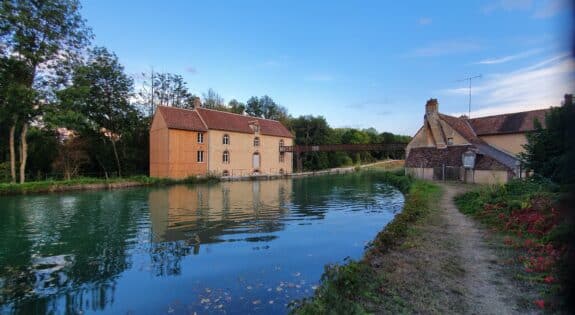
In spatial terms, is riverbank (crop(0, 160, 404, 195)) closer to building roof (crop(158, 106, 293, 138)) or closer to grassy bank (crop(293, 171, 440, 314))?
building roof (crop(158, 106, 293, 138))

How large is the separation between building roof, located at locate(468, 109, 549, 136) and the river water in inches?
883

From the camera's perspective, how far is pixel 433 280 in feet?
21.1

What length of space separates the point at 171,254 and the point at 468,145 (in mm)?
29233

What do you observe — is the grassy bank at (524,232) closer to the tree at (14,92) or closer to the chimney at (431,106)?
the chimney at (431,106)

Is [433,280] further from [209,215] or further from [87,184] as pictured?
[87,184]

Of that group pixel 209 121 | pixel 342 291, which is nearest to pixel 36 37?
pixel 209 121

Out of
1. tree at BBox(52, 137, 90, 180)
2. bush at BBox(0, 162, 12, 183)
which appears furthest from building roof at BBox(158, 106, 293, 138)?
bush at BBox(0, 162, 12, 183)

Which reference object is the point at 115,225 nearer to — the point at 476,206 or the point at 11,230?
the point at 11,230

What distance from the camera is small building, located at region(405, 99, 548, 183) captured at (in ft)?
88.3

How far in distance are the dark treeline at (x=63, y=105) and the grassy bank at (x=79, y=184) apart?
10.9ft

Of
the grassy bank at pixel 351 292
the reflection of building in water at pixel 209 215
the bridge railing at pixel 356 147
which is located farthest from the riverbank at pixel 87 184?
the grassy bank at pixel 351 292

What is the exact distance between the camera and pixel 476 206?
13.9 meters

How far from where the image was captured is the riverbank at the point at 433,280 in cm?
524

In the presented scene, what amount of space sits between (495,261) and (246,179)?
33.3 m
